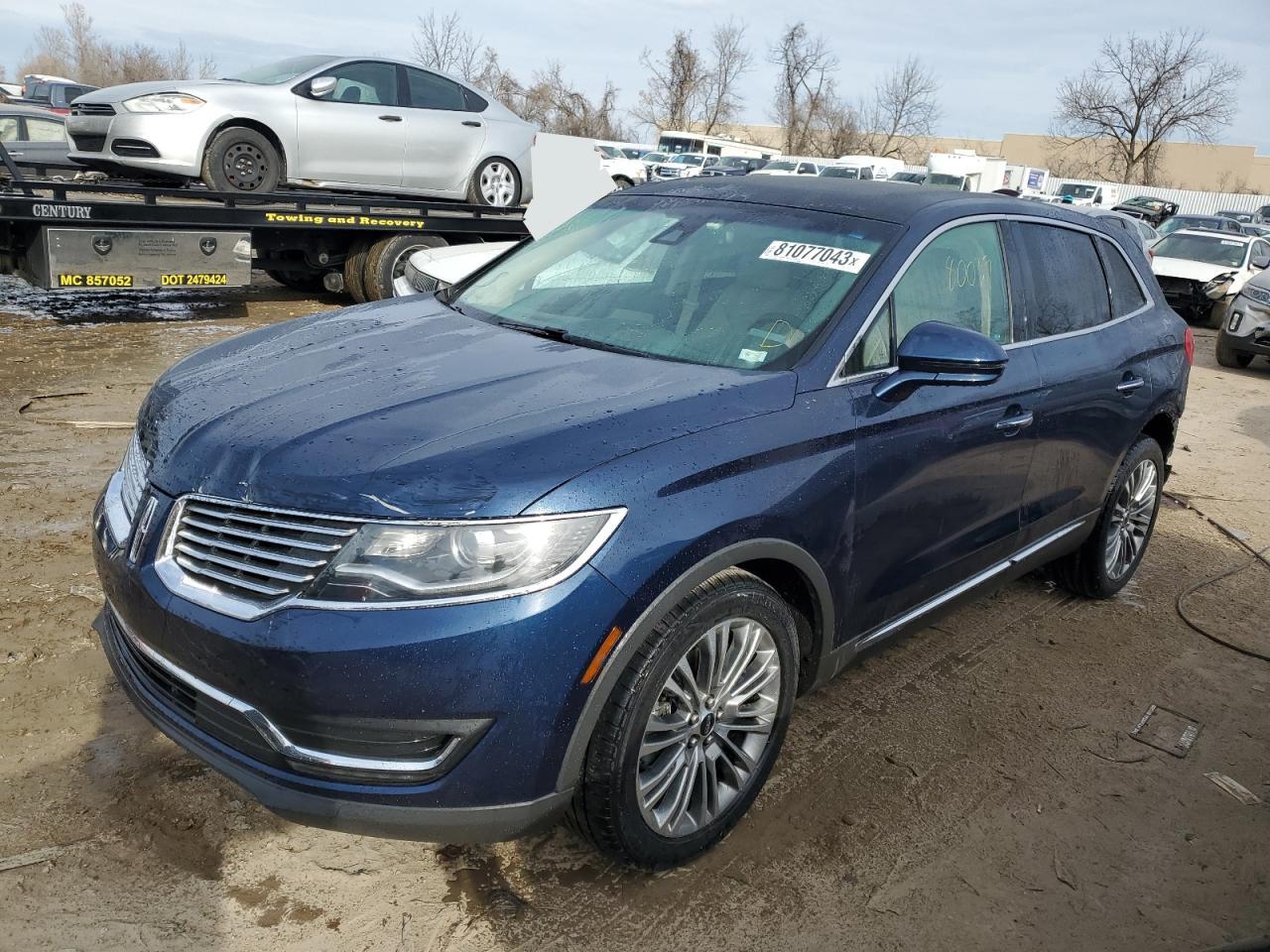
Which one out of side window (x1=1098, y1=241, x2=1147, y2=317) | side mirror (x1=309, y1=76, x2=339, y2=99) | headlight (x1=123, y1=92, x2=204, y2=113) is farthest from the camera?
side mirror (x1=309, y1=76, x2=339, y2=99)

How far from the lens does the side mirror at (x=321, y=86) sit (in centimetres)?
925

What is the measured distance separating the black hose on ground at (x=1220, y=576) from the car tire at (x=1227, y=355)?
22.5ft

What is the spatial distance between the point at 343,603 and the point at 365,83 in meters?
8.72

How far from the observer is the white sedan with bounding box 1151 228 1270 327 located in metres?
16.4

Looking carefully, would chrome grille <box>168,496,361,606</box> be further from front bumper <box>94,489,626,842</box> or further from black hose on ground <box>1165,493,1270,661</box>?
black hose on ground <box>1165,493,1270,661</box>

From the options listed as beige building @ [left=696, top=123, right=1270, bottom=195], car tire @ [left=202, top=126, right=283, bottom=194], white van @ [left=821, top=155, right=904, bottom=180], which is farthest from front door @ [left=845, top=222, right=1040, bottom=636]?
beige building @ [left=696, top=123, right=1270, bottom=195]

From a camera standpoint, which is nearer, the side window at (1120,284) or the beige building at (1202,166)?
the side window at (1120,284)

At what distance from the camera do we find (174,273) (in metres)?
8.59

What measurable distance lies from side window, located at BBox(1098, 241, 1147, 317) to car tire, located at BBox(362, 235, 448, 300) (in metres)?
6.94

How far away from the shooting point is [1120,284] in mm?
4480

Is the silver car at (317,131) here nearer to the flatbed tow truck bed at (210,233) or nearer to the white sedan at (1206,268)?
the flatbed tow truck bed at (210,233)

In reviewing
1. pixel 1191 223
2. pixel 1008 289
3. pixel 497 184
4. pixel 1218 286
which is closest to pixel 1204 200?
pixel 1191 223

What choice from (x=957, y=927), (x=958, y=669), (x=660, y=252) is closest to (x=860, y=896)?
(x=957, y=927)

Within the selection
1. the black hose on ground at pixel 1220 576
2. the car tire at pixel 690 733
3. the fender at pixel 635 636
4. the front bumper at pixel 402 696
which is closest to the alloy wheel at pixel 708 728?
the car tire at pixel 690 733
